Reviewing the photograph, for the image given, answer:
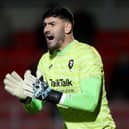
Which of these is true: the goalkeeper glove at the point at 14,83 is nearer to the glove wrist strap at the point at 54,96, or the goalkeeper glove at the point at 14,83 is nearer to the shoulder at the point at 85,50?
the glove wrist strap at the point at 54,96


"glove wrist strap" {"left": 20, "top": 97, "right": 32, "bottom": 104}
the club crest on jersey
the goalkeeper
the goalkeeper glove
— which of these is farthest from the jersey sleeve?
"glove wrist strap" {"left": 20, "top": 97, "right": 32, "bottom": 104}

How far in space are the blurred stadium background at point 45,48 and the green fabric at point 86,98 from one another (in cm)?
550

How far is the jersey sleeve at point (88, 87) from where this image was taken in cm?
550

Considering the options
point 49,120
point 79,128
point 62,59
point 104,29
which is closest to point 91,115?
point 79,128

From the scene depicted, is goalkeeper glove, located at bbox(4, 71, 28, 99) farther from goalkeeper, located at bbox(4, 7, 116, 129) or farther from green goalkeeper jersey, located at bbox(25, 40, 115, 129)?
green goalkeeper jersey, located at bbox(25, 40, 115, 129)

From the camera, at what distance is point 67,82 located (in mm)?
5820

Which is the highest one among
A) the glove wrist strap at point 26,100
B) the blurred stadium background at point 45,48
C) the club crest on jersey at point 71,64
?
the club crest on jersey at point 71,64

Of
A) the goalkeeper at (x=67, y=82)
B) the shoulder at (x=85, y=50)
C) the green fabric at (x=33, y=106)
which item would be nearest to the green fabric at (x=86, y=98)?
the goalkeeper at (x=67, y=82)

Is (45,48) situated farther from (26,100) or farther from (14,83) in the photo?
(14,83)

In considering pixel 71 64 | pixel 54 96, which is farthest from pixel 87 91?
pixel 71 64

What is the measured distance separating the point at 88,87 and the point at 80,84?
4.9 inches

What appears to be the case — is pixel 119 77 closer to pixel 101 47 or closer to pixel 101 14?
pixel 101 47

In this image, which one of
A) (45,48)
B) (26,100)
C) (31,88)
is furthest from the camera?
(45,48)

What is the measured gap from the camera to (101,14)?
48.3 ft
